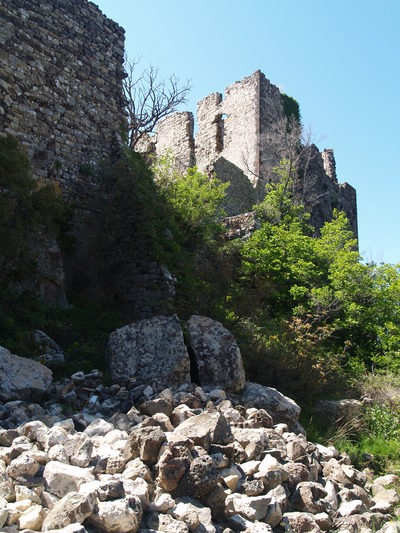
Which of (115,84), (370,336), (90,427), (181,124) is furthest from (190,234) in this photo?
(181,124)

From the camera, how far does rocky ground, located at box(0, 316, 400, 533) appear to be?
147 inches

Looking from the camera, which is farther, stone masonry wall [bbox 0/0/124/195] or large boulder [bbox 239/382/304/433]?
stone masonry wall [bbox 0/0/124/195]

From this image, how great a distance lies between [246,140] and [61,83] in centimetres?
1198

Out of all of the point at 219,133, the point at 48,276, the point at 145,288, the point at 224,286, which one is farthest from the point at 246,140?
the point at 48,276

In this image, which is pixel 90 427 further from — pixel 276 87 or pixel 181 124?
pixel 276 87

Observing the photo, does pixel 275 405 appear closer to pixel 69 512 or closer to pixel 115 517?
pixel 115 517

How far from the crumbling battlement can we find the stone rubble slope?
14.6 m

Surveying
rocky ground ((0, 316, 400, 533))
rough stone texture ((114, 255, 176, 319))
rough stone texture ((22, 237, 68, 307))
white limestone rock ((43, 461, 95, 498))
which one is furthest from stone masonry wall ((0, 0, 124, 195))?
white limestone rock ((43, 461, 95, 498))

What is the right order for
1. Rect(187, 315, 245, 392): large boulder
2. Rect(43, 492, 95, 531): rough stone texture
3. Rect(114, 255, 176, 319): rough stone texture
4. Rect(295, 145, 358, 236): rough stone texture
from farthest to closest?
Rect(295, 145, 358, 236): rough stone texture < Rect(114, 255, 176, 319): rough stone texture < Rect(187, 315, 245, 392): large boulder < Rect(43, 492, 95, 531): rough stone texture

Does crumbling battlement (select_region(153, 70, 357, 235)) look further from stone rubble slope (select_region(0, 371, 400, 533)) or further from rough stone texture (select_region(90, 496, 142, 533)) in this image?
rough stone texture (select_region(90, 496, 142, 533))

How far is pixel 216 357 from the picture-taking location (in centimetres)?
745

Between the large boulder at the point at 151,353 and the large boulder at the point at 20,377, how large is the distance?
0.97m

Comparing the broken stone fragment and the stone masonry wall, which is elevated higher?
the stone masonry wall

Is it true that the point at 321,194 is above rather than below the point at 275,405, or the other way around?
above
